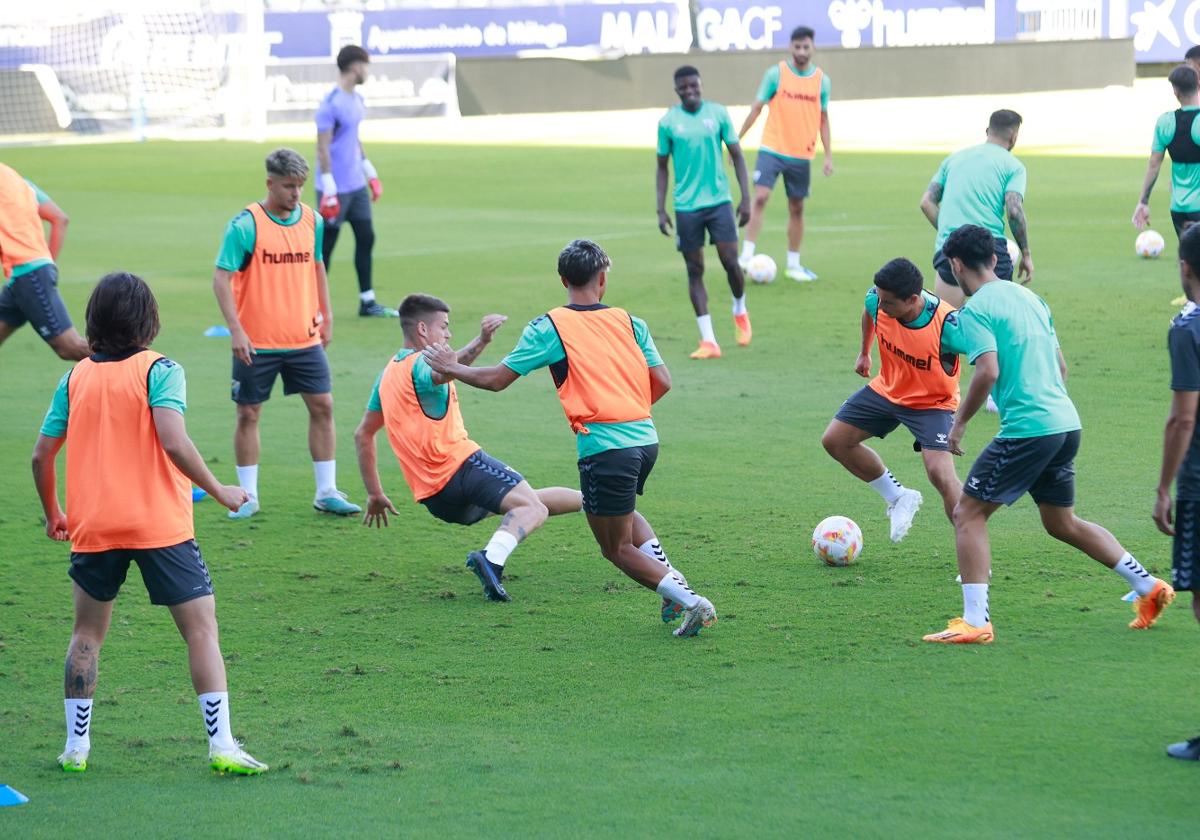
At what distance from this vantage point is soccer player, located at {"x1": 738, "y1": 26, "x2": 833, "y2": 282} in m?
18.3

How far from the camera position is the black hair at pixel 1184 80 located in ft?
44.5

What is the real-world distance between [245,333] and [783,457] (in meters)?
3.64

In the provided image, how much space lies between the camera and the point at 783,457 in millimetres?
10734

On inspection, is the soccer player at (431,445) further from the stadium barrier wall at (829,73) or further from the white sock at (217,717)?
the stadium barrier wall at (829,73)

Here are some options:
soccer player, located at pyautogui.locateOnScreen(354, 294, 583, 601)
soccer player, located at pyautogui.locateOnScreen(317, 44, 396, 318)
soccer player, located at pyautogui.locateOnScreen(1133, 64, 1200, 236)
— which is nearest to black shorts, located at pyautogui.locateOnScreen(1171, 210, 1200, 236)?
soccer player, located at pyautogui.locateOnScreen(1133, 64, 1200, 236)

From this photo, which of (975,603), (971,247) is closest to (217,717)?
(975,603)

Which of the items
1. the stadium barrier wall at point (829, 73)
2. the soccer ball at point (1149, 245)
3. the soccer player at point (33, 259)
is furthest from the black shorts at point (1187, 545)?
the stadium barrier wall at point (829, 73)

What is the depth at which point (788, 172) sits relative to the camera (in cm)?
1845

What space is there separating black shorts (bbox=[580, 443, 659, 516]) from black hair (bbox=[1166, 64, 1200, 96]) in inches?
333

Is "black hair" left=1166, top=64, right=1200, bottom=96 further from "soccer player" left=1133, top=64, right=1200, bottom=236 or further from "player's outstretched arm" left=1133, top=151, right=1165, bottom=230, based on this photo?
"player's outstretched arm" left=1133, top=151, right=1165, bottom=230

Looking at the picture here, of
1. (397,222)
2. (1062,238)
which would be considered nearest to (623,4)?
(397,222)

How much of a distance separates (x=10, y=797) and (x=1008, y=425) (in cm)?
415

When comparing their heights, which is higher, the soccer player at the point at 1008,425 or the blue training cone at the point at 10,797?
the soccer player at the point at 1008,425

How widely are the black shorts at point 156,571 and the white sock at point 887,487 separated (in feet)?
13.4
